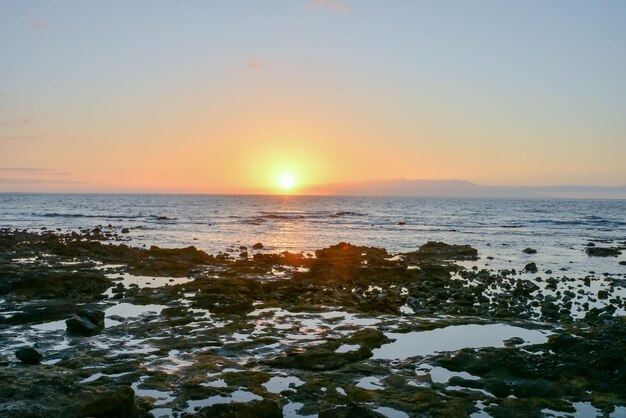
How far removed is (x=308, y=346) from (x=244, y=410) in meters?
4.73

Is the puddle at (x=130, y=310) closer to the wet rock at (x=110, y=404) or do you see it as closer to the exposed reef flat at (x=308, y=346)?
the exposed reef flat at (x=308, y=346)

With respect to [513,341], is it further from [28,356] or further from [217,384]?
[28,356]

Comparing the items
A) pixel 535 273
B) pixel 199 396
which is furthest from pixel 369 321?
pixel 535 273

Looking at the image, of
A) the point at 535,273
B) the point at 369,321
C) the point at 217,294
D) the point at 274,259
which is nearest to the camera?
the point at 369,321

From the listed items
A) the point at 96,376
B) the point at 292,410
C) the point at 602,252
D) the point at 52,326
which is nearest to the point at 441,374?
the point at 292,410

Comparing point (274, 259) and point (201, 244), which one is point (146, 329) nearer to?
point (274, 259)

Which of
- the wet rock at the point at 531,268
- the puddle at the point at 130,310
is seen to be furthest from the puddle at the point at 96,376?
the wet rock at the point at 531,268

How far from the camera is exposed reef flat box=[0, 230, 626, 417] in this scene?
10.0 m

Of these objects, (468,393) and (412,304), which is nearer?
(468,393)

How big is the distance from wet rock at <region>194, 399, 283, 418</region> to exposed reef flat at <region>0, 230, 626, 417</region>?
25 mm

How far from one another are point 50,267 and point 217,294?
12575 mm

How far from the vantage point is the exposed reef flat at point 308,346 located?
33.0 feet

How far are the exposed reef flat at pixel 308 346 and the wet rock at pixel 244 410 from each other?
25 mm

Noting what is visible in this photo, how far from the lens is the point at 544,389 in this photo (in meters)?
10.9
